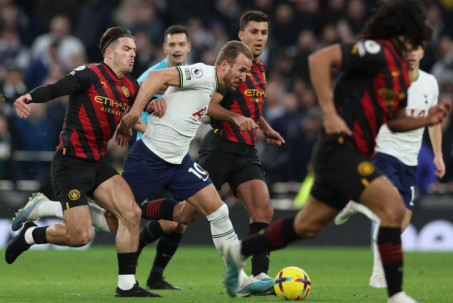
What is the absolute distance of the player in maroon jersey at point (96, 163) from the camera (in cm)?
877

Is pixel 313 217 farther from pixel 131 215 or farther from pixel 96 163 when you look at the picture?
pixel 96 163

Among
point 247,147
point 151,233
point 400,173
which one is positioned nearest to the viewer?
point 247,147

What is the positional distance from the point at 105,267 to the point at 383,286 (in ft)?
14.2

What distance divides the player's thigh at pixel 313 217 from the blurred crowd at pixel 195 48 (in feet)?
32.3

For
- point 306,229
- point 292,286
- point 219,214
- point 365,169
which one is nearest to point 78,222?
point 219,214

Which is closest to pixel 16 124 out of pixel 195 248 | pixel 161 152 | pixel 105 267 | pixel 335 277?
pixel 195 248

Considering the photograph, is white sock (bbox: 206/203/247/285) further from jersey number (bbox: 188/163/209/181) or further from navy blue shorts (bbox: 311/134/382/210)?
navy blue shorts (bbox: 311/134/382/210)

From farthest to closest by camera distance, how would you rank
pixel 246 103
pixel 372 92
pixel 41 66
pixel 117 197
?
pixel 41 66, pixel 246 103, pixel 117 197, pixel 372 92

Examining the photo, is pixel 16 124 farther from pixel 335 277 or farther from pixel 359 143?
pixel 359 143

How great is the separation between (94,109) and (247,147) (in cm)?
170

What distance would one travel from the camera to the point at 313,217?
731cm

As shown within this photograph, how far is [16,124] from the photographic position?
56.3 ft

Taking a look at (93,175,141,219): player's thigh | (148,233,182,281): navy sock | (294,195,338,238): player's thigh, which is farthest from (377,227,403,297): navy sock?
(148,233,182,281): navy sock

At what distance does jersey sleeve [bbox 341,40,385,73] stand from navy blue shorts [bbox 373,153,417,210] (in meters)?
3.65
